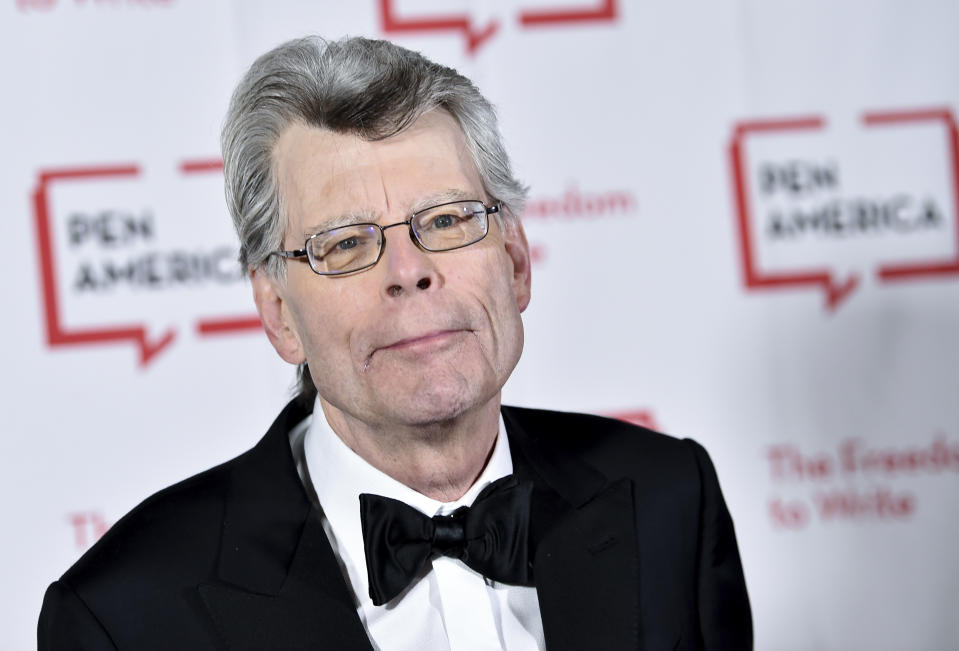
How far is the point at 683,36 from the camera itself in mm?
3236

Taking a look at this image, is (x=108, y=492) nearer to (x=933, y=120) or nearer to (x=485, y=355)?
(x=485, y=355)

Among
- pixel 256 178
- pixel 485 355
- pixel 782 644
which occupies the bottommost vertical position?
pixel 782 644

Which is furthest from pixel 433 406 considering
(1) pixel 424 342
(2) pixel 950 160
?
(2) pixel 950 160

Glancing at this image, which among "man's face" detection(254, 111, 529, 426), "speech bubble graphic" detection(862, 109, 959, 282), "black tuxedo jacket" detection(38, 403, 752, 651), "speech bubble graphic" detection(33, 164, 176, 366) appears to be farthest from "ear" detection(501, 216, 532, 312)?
"speech bubble graphic" detection(862, 109, 959, 282)

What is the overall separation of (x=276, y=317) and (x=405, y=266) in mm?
348

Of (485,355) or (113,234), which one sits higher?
(113,234)

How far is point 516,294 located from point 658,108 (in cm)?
146

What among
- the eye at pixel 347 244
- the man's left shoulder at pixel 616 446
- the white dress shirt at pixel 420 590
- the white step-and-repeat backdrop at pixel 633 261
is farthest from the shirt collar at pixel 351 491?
the white step-and-repeat backdrop at pixel 633 261

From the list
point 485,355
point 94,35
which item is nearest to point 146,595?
point 485,355

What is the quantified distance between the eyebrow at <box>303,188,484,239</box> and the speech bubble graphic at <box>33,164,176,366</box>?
4.42ft

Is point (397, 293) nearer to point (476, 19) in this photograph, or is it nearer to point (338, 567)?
point (338, 567)

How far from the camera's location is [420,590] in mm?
1757

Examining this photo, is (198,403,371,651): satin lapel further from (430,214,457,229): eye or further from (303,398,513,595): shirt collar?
(430,214,457,229): eye

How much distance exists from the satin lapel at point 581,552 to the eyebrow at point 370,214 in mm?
503
